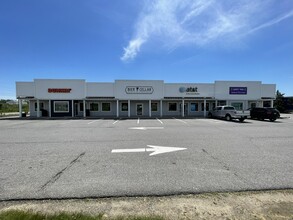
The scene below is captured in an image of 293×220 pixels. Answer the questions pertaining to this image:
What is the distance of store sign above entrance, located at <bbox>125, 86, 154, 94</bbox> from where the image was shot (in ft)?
86.1

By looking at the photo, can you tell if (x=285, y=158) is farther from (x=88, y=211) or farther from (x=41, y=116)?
(x=41, y=116)

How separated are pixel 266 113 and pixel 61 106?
26.7 metres

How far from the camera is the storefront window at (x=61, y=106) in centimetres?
2660

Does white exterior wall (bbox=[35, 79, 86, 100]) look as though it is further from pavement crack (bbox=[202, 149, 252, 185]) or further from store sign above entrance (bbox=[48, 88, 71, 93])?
pavement crack (bbox=[202, 149, 252, 185])

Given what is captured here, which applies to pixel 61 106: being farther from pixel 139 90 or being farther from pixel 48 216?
pixel 48 216

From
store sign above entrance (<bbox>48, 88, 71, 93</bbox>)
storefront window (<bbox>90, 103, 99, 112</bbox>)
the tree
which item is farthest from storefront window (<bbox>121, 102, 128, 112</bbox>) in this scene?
the tree

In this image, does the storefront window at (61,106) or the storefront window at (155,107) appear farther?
the storefront window at (155,107)

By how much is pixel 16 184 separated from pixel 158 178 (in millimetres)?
3180

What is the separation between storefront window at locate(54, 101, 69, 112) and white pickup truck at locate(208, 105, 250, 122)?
20.6 metres

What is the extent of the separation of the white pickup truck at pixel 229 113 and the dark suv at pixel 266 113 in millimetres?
3408

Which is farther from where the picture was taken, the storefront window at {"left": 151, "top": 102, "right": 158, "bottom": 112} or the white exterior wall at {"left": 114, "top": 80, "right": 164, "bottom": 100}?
the storefront window at {"left": 151, "top": 102, "right": 158, "bottom": 112}

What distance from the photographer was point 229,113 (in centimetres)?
2098

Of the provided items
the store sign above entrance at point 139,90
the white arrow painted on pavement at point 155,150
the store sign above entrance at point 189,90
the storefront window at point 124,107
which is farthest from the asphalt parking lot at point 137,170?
the storefront window at point 124,107

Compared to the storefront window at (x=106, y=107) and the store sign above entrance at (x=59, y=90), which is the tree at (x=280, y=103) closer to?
the storefront window at (x=106, y=107)
